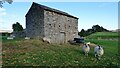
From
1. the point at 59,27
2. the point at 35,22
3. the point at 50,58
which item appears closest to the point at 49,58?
the point at 50,58

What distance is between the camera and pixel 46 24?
151 ft

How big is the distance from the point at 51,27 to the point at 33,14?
549cm

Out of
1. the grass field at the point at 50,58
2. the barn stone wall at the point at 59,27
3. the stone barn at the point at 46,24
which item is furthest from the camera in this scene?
the barn stone wall at the point at 59,27

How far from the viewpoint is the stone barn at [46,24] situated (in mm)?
45938

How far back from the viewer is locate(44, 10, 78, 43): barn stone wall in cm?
4656

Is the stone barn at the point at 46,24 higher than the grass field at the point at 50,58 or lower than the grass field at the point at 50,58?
higher

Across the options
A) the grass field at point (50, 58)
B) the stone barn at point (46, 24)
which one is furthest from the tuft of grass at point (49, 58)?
the stone barn at point (46, 24)

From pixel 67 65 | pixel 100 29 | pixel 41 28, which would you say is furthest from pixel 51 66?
pixel 100 29

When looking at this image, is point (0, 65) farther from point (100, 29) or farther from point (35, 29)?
point (100, 29)

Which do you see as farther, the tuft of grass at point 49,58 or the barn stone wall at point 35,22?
the barn stone wall at point 35,22

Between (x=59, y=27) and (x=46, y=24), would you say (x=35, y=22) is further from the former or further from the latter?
(x=59, y=27)

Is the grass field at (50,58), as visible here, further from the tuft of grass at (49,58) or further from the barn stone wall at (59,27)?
the barn stone wall at (59,27)

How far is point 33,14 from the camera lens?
1900 inches

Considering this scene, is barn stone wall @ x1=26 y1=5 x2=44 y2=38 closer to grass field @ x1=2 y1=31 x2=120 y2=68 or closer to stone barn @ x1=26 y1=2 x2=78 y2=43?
stone barn @ x1=26 y1=2 x2=78 y2=43
